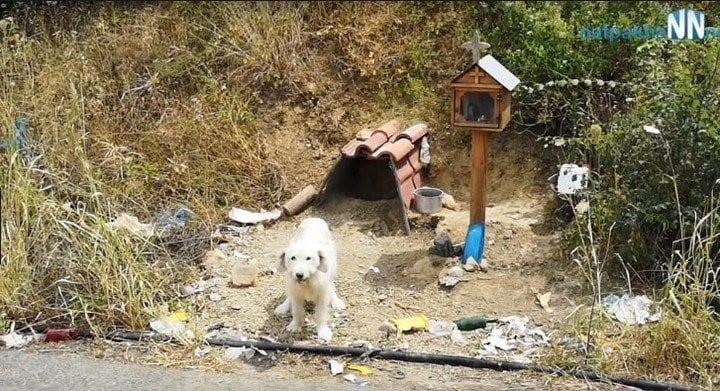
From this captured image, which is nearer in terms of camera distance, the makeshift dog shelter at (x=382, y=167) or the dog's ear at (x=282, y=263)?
the dog's ear at (x=282, y=263)

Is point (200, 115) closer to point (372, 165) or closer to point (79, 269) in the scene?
point (372, 165)

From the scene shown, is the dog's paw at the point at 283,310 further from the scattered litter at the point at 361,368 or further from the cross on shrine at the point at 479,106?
the cross on shrine at the point at 479,106

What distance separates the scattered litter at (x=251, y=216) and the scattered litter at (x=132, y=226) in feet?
2.31

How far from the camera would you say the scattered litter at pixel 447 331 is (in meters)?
4.66

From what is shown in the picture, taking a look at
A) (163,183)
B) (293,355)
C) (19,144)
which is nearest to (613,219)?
(293,355)

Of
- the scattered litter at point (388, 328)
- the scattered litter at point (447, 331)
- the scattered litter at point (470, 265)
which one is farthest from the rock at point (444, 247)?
the scattered litter at point (388, 328)

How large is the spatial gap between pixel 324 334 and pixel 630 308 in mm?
1635

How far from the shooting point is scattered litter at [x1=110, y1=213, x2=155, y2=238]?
17.4 feet

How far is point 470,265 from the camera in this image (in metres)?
5.36

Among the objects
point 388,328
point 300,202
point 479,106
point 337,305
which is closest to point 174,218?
point 300,202

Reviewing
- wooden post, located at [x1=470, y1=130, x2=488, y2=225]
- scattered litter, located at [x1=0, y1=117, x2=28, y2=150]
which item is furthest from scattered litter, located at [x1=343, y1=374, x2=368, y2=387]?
scattered litter, located at [x1=0, y1=117, x2=28, y2=150]

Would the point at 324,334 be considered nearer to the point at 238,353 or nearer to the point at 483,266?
the point at 238,353

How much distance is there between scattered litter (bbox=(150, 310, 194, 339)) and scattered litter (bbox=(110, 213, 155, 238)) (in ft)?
2.14

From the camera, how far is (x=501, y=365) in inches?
170
